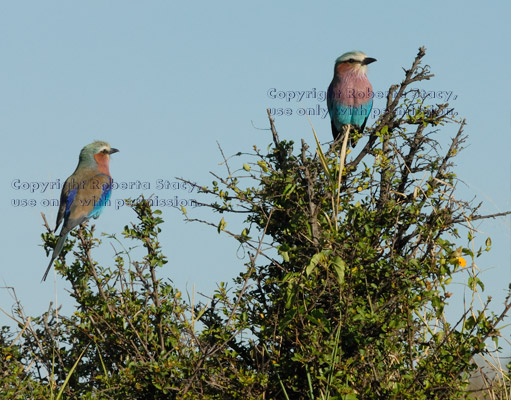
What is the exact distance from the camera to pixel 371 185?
13.2 feet

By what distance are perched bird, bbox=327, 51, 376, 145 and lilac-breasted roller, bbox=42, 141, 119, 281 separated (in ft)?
6.98

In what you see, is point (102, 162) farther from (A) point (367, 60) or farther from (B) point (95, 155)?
(A) point (367, 60)

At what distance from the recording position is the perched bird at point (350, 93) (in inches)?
260

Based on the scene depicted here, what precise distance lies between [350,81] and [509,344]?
10.8ft

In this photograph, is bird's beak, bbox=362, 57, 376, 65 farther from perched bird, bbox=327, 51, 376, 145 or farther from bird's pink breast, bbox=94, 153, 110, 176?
bird's pink breast, bbox=94, 153, 110, 176

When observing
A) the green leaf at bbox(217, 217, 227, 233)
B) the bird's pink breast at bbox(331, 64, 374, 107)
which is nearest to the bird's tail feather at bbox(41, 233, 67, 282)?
the green leaf at bbox(217, 217, 227, 233)

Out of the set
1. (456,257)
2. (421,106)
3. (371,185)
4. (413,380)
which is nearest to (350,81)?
(421,106)

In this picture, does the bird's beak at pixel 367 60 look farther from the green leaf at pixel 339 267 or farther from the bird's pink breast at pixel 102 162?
the green leaf at pixel 339 267

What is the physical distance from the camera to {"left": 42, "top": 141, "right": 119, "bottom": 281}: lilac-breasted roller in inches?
230

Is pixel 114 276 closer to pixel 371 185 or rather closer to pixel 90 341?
→ pixel 90 341

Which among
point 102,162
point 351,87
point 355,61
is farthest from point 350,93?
point 102,162

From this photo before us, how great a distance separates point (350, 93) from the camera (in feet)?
21.7

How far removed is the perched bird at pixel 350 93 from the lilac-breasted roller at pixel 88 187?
6.98ft

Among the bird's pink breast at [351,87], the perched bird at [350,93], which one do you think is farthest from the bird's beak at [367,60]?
the bird's pink breast at [351,87]
